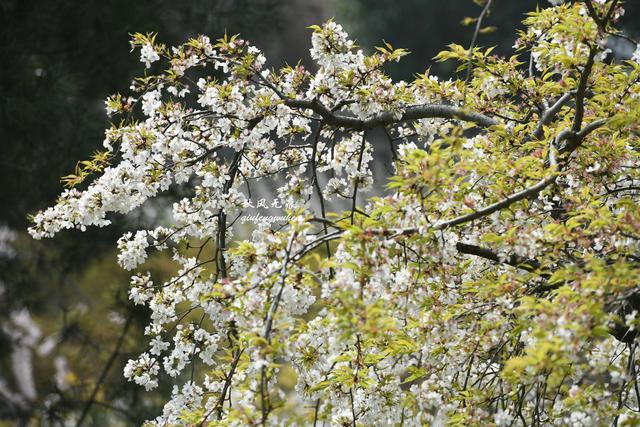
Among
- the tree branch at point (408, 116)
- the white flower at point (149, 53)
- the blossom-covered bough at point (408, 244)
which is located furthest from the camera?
the tree branch at point (408, 116)

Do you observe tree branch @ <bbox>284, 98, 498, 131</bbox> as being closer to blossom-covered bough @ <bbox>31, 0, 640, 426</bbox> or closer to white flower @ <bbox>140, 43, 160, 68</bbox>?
blossom-covered bough @ <bbox>31, 0, 640, 426</bbox>

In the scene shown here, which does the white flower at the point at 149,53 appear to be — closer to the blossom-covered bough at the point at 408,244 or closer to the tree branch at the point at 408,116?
the blossom-covered bough at the point at 408,244

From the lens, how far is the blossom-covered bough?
2.06m

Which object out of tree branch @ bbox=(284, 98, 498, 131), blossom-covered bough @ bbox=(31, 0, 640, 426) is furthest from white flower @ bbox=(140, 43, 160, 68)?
tree branch @ bbox=(284, 98, 498, 131)

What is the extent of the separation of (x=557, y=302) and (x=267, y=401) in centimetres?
81

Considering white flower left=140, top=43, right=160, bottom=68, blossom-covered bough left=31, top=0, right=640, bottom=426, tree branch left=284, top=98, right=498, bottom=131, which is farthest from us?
tree branch left=284, top=98, right=498, bottom=131

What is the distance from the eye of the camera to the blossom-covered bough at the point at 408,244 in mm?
2059

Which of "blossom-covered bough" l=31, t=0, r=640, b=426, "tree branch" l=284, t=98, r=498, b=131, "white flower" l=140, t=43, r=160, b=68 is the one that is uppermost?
"white flower" l=140, t=43, r=160, b=68

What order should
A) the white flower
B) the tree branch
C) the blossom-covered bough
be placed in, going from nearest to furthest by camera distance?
the blossom-covered bough < the white flower < the tree branch

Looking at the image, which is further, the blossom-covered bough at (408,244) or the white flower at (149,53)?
the white flower at (149,53)

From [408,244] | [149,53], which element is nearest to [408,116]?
[408,244]

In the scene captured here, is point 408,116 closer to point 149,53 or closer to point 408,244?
point 408,244

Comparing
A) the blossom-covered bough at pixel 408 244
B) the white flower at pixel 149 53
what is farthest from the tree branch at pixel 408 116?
the white flower at pixel 149 53

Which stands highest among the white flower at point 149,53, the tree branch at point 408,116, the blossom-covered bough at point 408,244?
the white flower at point 149,53
